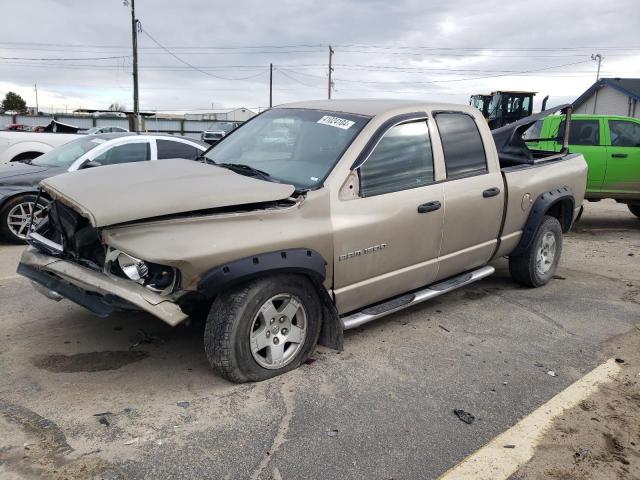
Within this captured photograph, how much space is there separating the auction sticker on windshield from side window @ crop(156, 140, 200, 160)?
410 cm

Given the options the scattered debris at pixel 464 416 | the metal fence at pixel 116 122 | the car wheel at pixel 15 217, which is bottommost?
the scattered debris at pixel 464 416

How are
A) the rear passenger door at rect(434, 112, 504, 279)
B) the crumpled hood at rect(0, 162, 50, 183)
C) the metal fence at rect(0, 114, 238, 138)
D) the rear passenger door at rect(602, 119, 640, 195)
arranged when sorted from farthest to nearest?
the metal fence at rect(0, 114, 238, 138) < the rear passenger door at rect(602, 119, 640, 195) < the crumpled hood at rect(0, 162, 50, 183) < the rear passenger door at rect(434, 112, 504, 279)

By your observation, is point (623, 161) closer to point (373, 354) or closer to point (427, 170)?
point (427, 170)

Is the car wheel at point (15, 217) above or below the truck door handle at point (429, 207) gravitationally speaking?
below

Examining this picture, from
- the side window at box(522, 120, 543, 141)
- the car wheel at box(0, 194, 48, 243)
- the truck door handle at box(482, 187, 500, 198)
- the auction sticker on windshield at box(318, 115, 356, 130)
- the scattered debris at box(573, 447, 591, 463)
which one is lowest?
the scattered debris at box(573, 447, 591, 463)

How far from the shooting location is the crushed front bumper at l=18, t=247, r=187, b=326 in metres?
3.04

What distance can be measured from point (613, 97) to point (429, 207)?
39109mm

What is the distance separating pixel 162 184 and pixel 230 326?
103cm

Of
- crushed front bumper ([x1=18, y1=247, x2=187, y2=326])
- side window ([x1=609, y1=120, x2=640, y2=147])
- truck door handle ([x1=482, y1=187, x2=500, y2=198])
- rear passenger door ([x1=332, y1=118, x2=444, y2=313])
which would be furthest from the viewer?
side window ([x1=609, y1=120, x2=640, y2=147])

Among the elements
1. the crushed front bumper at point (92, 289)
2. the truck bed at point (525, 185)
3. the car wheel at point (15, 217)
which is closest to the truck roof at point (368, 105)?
the truck bed at point (525, 185)

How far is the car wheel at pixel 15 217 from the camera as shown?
6.95 metres

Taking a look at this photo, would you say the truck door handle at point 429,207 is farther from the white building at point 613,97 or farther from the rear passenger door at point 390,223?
the white building at point 613,97

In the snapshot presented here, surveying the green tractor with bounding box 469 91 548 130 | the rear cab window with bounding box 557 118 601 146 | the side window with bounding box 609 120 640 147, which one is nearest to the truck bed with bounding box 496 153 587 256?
the rear cab window with bounding box 557 118 601 146

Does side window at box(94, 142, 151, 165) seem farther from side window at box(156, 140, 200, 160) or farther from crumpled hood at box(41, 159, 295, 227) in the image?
crumpled hood at box(41, 159, 295, 227)
